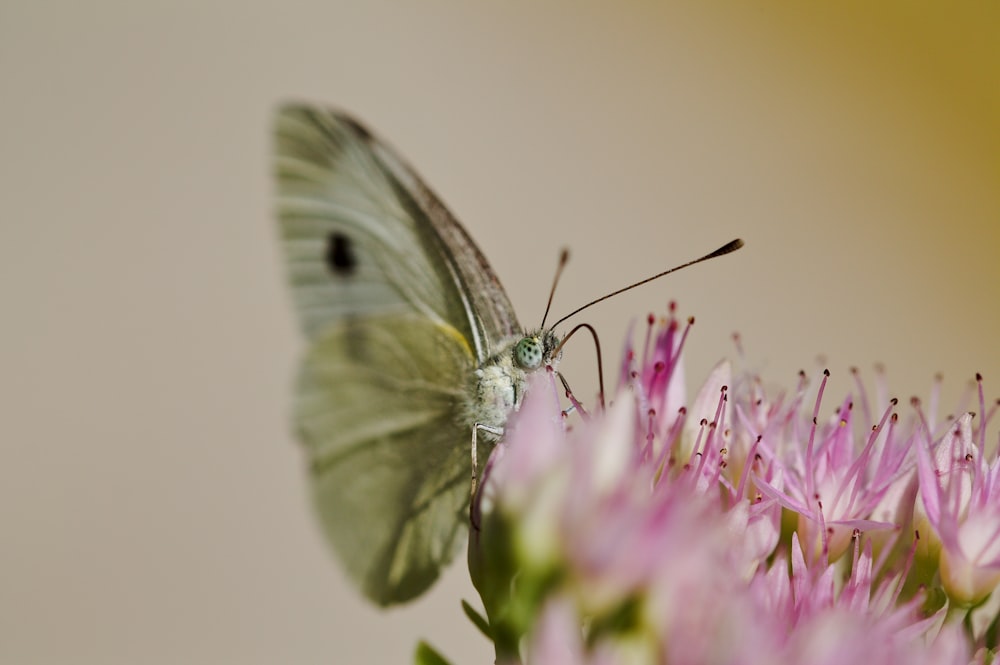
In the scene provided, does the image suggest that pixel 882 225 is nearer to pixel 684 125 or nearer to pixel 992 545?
pixel 684 125

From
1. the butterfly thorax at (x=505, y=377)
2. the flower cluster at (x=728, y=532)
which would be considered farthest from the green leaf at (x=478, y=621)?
the butterfly thorax at (x=505, y=377)

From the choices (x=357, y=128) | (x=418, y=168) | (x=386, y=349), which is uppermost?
(x=418, y=168)

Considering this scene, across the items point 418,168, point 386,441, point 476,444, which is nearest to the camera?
point 476,444

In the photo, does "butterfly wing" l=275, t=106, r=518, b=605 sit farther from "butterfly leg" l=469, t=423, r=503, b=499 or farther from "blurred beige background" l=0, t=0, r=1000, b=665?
"blurred beige background" l=0, t=0, r=1000, b=665

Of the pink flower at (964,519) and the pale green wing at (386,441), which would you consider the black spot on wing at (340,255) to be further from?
the pink flower at (964,519)

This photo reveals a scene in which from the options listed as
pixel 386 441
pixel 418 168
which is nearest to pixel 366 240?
pixel 386 441

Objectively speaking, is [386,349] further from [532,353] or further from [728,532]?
[728,532]

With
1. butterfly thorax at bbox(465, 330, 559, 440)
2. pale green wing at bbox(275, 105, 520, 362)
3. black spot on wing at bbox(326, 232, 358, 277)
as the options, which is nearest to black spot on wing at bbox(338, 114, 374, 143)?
pale green wing at bbox(275, 105, 520, 362)
